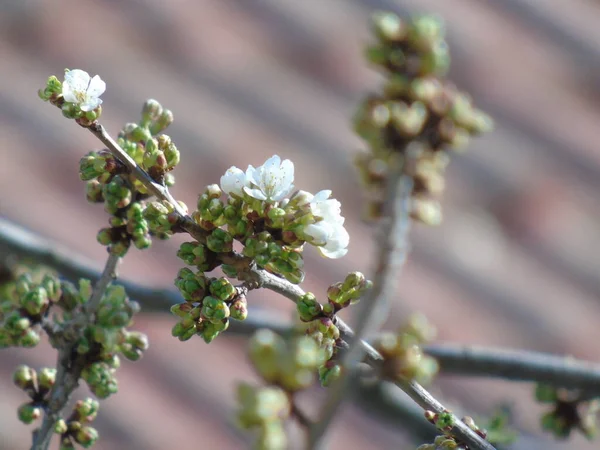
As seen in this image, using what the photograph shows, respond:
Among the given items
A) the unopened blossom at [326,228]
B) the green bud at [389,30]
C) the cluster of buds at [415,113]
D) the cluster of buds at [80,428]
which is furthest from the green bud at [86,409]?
the green bud at [389,30]

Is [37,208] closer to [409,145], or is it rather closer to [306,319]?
[409,145]

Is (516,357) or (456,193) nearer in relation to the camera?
(516,357)

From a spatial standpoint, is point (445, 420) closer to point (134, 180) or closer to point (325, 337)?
point (325, 337)

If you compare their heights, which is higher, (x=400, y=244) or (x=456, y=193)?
(x=456, y=193)

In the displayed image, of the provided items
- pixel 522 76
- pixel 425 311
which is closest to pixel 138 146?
pixel 425 311

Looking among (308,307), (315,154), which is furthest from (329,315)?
(315,154)

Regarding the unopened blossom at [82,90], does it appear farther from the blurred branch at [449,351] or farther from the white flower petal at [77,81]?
the blurred branch at [449,351]
